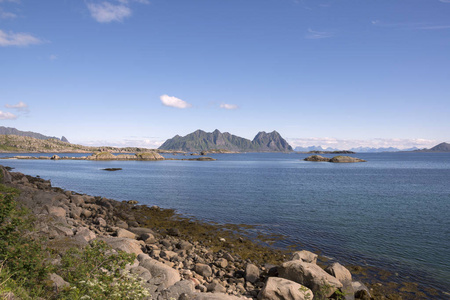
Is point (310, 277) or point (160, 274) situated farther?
point (310, 277)

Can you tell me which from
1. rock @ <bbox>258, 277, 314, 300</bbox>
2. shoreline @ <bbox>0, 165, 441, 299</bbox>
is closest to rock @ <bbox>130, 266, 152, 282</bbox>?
rock @ <bbox>258, 277, 314, 300</bbox>

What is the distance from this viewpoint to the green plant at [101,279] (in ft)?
23.8

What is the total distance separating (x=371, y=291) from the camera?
17.0 m

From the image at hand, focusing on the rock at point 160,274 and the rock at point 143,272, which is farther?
the rock at point 160,274

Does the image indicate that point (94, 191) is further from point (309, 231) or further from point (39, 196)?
point (309, 231)

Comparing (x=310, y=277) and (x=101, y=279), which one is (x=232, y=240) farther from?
(x=101, y=279)

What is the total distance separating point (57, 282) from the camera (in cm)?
1065

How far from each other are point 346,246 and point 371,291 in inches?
307

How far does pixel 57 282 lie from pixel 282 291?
35.7ft

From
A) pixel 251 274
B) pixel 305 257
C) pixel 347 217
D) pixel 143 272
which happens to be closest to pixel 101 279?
pixel 143 272

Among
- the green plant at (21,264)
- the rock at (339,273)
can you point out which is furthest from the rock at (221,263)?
the green plant at (21,264)

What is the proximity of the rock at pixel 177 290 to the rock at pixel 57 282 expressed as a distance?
404 centimetres

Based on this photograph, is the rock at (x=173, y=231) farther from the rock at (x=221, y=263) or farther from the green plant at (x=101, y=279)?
the green plant at (x=101, y=279)

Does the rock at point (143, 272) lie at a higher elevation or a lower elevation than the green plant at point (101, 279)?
lower
